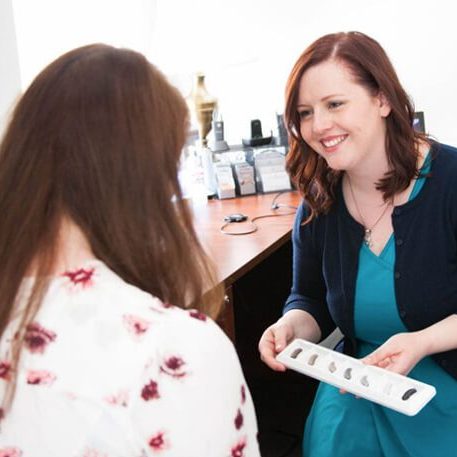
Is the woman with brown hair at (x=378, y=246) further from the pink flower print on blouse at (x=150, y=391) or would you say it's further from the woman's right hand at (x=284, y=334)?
the pink flower print on blouse at (x=150, y=391)

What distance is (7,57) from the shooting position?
162 cm

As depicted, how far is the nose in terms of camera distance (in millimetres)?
1248

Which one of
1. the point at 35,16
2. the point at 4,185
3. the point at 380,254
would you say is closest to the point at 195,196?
the point at 35,16

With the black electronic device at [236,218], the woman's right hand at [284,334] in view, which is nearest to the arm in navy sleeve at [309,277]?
the woman's right hand at [284,334]

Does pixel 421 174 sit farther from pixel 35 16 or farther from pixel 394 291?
pixel 35 16

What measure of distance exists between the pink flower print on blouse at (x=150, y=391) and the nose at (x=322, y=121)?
75cm

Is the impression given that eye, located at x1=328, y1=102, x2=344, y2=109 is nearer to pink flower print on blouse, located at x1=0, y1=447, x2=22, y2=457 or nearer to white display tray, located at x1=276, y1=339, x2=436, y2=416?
white display tray, located at x1=276, y1=339, x2=436, y2=416

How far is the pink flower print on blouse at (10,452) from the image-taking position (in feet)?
2.28

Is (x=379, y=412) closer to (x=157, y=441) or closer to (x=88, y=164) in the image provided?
(x=157, y=441)

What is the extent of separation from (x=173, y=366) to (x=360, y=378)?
19.9 inches

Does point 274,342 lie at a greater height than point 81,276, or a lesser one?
lesser

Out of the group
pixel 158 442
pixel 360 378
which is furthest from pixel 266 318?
pixel 158 442

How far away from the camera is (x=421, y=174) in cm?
126

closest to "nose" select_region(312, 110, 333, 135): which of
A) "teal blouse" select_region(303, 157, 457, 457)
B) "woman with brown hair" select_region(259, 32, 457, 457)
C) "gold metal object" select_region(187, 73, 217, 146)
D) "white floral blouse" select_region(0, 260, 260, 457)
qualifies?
"woman with brown hair" select_region(259, 32, 457, 457)
